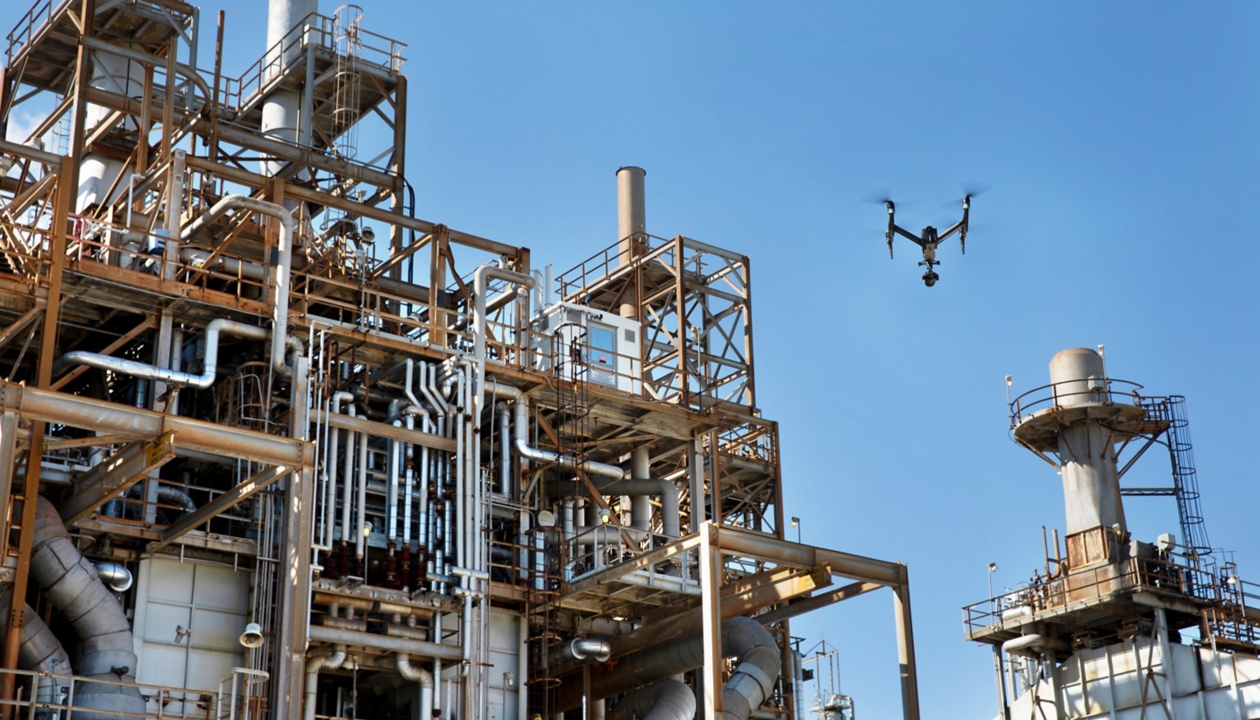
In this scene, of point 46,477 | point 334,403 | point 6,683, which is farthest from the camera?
point 334,403

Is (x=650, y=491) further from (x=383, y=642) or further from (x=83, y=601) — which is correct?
(x=83, y=601)

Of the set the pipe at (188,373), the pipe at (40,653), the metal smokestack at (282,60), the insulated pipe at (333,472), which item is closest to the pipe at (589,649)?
the insulated pipe at (333,472)

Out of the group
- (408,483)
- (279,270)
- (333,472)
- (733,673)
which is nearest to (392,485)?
(408,483)

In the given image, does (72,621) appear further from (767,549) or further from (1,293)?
(767,549)

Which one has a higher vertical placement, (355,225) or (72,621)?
(355,225)

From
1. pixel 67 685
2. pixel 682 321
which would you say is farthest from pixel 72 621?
pixel 682 321

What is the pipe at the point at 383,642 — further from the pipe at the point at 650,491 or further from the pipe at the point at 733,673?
the pipe at the point at 650,491

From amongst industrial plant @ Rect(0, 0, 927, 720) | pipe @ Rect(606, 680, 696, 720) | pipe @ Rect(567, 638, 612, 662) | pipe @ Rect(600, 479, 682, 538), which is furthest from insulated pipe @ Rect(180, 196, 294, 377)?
pipe @ Rect(606, 680, 696, 720)
